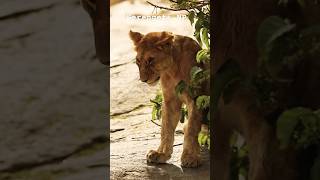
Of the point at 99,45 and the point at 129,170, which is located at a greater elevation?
the point at 99,45

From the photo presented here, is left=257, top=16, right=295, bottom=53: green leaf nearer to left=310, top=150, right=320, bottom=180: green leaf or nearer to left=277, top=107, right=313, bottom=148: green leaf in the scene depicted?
left=277, top=107, right=313, bottom=148: green leaf

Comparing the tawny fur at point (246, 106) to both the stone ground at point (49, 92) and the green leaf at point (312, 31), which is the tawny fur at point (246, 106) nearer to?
the green leaf at point (312, 31)

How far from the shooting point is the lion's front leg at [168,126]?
12.7ft

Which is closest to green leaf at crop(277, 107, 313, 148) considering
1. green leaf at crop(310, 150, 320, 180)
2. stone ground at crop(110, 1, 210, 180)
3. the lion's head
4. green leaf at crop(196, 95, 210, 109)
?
green leaf at crop(310, 150, 320, 180)

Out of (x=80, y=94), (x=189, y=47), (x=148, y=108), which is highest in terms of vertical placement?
(x=80, y=94)

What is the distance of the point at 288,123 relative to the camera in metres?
1.42

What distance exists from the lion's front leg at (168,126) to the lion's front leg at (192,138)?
0.43ft

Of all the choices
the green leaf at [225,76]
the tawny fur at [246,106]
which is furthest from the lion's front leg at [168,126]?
the green leaf at [225,76]

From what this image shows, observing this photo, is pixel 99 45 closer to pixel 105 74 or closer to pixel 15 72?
pixel 105 74

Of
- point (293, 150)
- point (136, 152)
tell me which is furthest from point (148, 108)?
point (293, 150)

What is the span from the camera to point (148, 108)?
5.05 m

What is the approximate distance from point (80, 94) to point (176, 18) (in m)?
4.53

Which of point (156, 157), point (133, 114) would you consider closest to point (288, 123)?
point (156, 157)

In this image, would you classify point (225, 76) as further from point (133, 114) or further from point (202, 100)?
point (133, 114)
